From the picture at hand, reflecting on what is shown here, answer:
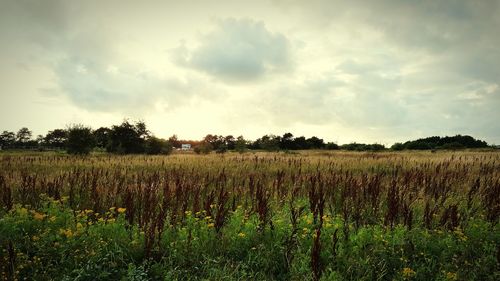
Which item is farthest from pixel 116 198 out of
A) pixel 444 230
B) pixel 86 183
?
pixel 444 230

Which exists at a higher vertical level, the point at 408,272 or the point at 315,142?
the point at 315,142

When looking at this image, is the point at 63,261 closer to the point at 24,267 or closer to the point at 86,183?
the point at 24,267

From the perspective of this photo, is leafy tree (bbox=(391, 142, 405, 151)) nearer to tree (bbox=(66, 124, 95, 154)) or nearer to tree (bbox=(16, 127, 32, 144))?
tree (bbox=(66, 124, 95, 154))

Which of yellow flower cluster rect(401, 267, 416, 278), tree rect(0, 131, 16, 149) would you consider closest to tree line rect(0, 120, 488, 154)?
yellow flower cluster rect(401, 267, 416, 278)

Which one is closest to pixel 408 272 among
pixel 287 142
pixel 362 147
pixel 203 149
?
pixel 203 149

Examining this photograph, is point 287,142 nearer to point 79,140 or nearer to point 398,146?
point 398,146

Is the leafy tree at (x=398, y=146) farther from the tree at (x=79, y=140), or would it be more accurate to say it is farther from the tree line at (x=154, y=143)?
the tree at (x=79, y=140)

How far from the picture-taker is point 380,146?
58750 millimetres

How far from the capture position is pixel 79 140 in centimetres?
3272

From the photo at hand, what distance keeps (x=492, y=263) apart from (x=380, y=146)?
58.0m

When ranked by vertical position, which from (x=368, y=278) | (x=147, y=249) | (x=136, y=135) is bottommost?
(x=368, y=278)

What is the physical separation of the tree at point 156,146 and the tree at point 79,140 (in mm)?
7411

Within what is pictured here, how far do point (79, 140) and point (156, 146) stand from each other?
30.5ft

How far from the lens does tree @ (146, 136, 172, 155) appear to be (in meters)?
39.7
